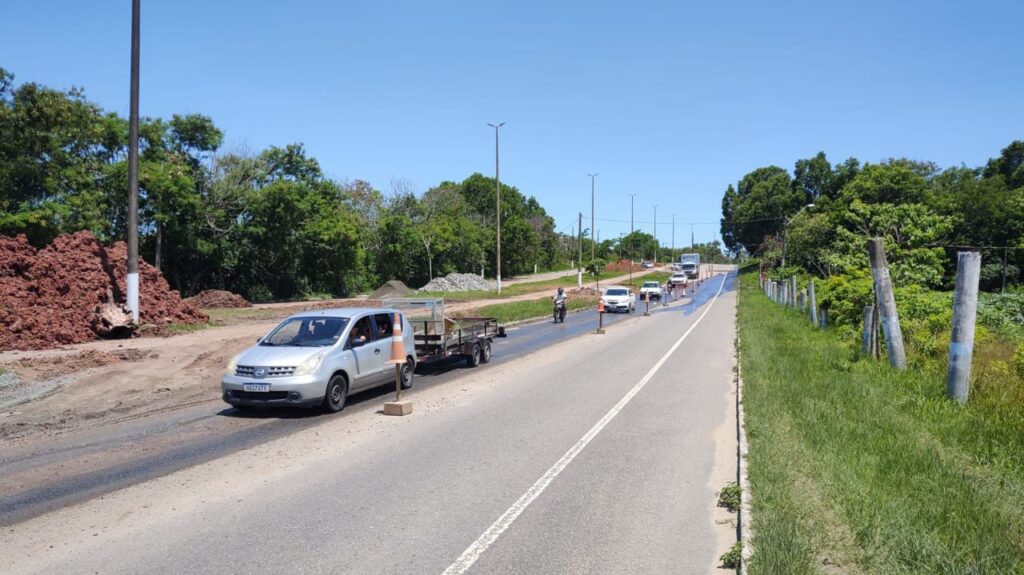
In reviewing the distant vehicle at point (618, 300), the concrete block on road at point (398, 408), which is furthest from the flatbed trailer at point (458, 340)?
the distant vehicle at point (618, 300)

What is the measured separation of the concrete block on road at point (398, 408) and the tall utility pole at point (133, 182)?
13.8 m

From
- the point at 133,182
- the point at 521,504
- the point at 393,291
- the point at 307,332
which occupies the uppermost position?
the point at 133,182

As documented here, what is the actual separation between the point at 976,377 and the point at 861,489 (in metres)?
6.09

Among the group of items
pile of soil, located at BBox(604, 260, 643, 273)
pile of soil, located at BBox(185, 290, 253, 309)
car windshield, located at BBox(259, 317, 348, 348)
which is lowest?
pile of soil, located at BBox(185, 290, 253, 309)

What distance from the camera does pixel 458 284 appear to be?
190 ft

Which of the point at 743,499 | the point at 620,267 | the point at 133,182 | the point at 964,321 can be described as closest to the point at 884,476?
the point at 743,499

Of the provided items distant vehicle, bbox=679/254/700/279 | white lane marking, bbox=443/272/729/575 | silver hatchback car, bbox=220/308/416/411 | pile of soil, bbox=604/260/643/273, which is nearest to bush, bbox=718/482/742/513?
white lane marking, bbox=443/272/729/575

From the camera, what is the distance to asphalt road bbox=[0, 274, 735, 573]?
5043mm

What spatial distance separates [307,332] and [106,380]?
5553 millimetres

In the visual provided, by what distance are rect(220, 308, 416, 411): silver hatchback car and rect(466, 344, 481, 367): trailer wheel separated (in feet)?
10.6

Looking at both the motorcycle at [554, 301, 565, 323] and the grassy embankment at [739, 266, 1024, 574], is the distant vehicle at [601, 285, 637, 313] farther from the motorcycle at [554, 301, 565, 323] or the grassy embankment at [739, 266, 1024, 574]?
the grassy embankment at [739, 266, 1024, 574]

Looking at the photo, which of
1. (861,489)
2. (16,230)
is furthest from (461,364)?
(16,230)

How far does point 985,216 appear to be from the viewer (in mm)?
56062

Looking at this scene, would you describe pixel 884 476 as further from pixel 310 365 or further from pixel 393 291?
pixel 393 291
